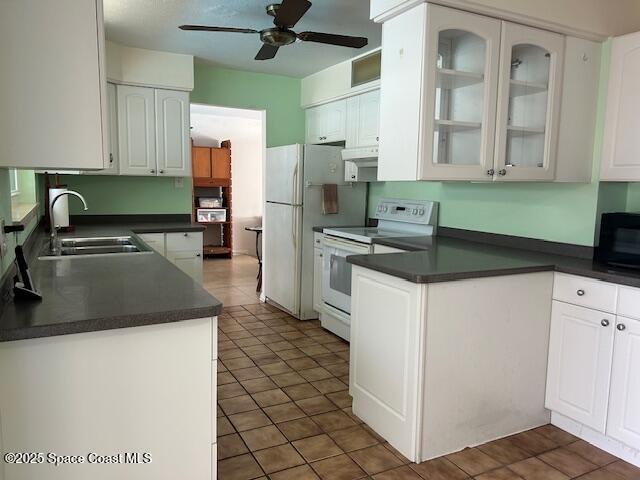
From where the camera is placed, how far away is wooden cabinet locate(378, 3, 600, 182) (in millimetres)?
2301

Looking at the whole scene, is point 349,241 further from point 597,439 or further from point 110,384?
point 110,384

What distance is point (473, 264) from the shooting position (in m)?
2.38

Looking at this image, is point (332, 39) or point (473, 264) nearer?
point (473, 264)

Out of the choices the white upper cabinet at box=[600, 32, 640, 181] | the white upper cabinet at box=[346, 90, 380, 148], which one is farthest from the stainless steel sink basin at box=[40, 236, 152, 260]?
the white upper cabinet at box=[600, 32, 640, 181]

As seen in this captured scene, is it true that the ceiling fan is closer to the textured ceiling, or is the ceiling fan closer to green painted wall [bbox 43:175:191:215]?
the textured ceiling

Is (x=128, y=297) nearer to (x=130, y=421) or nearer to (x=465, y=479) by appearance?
(x=130, y=421)

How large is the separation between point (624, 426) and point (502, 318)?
27.9 inches

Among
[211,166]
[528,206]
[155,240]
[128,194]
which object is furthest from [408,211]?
[211,166]

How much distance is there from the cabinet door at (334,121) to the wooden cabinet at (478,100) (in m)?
1.88

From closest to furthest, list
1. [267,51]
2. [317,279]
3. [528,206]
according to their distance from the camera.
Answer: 1. [528,206]
2. [267,51]
3. [317,279]

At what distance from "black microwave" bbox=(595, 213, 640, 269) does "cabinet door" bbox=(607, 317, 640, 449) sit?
0.34m

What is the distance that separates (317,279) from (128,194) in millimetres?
1956

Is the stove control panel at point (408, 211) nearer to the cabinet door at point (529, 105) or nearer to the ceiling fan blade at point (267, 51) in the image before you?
the cabinet door at point (529, 105)

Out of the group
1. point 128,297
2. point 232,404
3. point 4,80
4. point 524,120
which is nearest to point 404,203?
point 524,120
